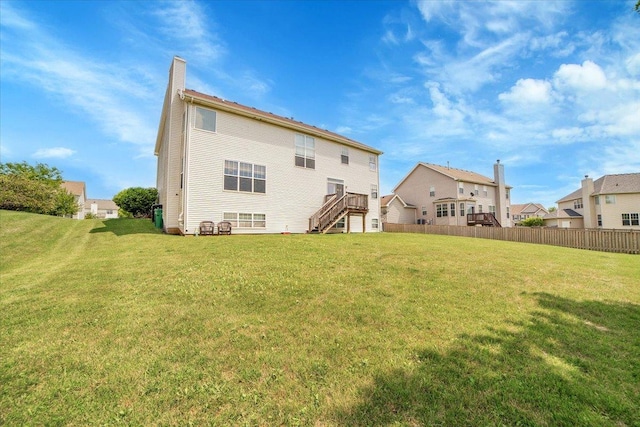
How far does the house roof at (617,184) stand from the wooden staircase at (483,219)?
14.2 meters

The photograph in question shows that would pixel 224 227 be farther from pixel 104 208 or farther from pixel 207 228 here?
pixel 104 208

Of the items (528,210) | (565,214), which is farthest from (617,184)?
(528,210)

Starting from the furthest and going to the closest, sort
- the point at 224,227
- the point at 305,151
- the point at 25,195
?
the point at 25,195 → the point at 305,151 → the point at 224,227

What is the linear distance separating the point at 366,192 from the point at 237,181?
1103cm

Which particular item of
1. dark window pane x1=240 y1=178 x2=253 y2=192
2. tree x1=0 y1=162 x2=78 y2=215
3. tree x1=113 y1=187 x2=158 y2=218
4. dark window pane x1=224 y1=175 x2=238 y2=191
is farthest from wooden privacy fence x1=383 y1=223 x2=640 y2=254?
tree x1=0 y1=162 x2=78 y2=215

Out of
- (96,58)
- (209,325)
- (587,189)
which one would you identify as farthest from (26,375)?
(587,189)

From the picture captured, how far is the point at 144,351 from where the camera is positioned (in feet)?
11.1

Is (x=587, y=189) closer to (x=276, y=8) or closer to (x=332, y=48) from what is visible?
(x=332, y=48)

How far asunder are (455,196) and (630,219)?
19.8 metres

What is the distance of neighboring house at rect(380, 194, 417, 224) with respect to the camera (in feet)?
108

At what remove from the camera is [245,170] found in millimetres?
14859

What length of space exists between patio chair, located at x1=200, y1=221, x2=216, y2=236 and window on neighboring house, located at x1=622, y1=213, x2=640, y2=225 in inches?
1753

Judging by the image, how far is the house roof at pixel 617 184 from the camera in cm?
2972

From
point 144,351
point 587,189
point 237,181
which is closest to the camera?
point 144,351
